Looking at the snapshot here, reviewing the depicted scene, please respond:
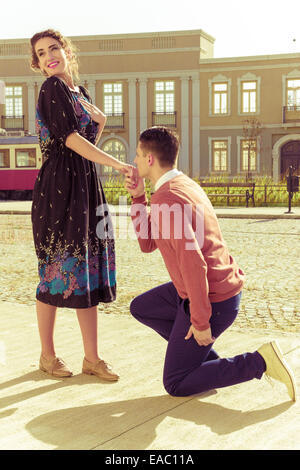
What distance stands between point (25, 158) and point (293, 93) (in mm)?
14697

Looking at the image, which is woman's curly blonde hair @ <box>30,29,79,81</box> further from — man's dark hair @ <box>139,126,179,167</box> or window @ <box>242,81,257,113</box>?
window @ <box>242,81,257,113</box>

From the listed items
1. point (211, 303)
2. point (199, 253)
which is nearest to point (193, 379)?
point (211, 303)

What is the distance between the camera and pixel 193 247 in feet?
8.84

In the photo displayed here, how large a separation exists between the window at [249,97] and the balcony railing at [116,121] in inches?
252

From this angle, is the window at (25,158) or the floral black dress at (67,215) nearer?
the floral black dress at (67,215)

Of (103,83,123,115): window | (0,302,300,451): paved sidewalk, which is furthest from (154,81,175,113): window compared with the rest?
(0,302,300,451): paved sidewalk

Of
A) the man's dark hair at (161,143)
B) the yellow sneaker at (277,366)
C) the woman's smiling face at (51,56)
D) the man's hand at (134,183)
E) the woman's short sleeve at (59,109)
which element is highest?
the woman's smiling face at (51,56)

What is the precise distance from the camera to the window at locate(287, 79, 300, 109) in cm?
3378

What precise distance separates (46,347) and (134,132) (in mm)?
32235

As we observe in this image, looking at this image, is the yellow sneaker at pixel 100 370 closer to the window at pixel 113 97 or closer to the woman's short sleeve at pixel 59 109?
the woman's short sleeve at pixel 59 109

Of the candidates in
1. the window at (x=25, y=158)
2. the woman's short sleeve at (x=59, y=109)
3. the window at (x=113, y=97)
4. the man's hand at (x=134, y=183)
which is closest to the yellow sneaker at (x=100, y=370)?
the man's hand at (x=134, y=183)

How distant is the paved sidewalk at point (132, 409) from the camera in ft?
8.15

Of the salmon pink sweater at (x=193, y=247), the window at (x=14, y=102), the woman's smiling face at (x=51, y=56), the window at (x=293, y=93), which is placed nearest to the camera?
the salmon pink sweater at (x=193, y=247)

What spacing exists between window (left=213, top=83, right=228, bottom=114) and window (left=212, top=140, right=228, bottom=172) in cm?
164
